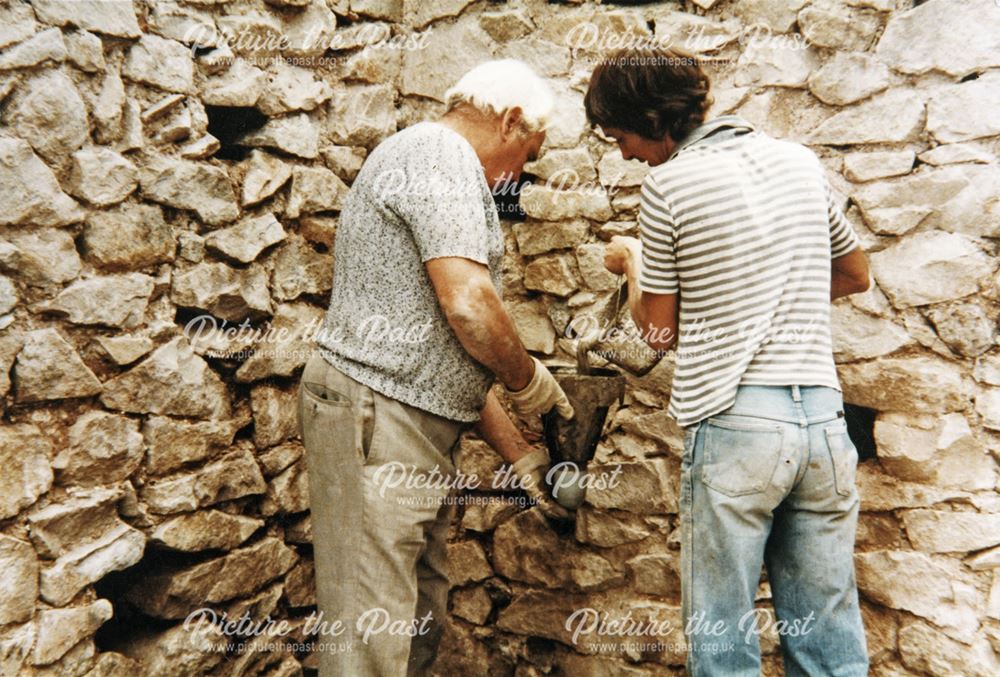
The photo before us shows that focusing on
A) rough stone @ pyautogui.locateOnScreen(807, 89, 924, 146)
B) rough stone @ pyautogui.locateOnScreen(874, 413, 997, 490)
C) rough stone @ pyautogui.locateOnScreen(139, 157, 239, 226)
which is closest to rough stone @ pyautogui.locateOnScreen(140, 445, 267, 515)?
rough stone @ pyautogui.locateOnScreen(139, 157, 239, 226)

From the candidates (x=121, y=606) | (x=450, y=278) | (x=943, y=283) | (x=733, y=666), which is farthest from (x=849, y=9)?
(x=121, y=606)

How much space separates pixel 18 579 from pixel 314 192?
1.29m

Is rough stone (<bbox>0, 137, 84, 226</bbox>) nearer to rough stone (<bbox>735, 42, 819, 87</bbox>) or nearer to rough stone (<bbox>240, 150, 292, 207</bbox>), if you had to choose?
rough stone (<bbox>240, 150, 292, 207</bbox>)

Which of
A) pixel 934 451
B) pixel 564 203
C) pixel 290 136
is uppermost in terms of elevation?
pixel 290 136

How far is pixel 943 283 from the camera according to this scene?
2.00 m

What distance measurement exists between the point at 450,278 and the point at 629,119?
21.6 inches

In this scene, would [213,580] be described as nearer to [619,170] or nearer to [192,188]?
[192,188]

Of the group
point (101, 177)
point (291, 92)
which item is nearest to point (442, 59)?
point (291, 92)

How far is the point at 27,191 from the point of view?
5.41ft

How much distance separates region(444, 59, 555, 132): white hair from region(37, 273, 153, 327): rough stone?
91 cm

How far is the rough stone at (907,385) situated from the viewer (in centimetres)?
200

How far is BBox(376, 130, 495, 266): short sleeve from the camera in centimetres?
165

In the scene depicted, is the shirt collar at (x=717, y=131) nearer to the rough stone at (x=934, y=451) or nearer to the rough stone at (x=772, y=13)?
the rough stone at (x=772, y=13)

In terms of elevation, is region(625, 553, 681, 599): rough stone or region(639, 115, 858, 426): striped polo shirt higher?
region(639, 115, 858, 426): striped polo shirt
